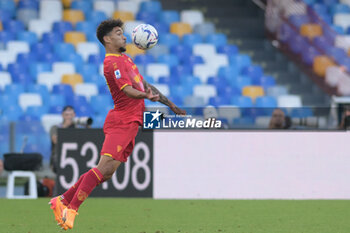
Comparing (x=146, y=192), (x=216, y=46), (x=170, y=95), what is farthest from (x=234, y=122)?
(x=216, y=46)

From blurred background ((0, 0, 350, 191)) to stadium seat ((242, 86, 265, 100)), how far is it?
21 millimetres

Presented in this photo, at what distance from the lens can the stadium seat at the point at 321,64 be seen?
51.7ft

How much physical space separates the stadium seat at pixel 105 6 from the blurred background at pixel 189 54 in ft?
0.07

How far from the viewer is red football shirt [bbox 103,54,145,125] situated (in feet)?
21.0

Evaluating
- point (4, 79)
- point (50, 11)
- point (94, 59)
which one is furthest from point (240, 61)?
point (4, 79)

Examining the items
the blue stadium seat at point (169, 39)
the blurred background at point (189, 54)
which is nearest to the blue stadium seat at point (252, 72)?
the blurred background at point (189, 54)

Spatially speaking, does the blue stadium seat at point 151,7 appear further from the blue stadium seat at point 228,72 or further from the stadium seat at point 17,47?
the stadium seat at point 17,47

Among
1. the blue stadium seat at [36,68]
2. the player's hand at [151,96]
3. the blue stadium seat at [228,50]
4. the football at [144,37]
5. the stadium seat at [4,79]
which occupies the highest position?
the blue stadium seat at [228,50]

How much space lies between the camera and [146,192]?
10805mm

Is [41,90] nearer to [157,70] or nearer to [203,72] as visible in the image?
[157,70]

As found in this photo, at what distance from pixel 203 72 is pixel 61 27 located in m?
3.24

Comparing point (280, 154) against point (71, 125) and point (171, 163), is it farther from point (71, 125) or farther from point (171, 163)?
point (71, 125)

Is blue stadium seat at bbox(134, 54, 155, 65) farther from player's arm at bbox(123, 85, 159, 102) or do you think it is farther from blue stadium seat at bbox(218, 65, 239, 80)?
player's arm at bbox(123, 85, 159, 102)
